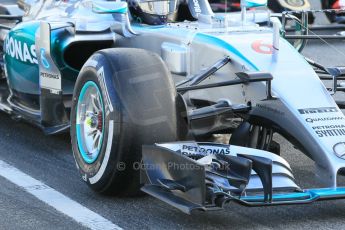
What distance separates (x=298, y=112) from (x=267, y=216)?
26.4 inches

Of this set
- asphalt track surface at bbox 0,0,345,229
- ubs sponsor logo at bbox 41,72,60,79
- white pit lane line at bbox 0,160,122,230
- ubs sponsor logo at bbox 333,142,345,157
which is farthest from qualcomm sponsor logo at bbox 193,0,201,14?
ubs sponsor logo at bbox 333,142,345,157

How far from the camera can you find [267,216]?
5.07 m

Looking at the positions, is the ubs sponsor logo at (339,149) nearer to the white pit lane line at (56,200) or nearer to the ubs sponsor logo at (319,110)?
the ubs sponsor logo at (319,110)

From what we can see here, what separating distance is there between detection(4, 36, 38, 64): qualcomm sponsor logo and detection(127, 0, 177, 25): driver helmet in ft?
2.82

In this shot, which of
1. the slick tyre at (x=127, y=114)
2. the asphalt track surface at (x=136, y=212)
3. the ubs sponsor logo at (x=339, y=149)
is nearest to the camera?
the asphalt track surface at (x=136, y=212)

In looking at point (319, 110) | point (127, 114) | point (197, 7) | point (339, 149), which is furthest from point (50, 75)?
point (339, 149)

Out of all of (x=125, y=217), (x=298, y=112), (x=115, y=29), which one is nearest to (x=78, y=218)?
(x=125, y=217)

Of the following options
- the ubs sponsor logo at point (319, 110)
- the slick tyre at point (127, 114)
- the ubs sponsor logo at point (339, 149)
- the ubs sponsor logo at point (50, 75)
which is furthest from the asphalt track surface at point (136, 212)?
the ubs sponsor logo at point (50, 75)

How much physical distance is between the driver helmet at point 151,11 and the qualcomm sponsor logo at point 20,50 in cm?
86

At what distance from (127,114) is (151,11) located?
187 centimetres

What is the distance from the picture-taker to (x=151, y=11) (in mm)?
6832

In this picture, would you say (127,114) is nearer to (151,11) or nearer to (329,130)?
Answer: (329,130)

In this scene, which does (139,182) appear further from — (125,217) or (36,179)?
(36,179)

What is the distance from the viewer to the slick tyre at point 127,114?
516cm
